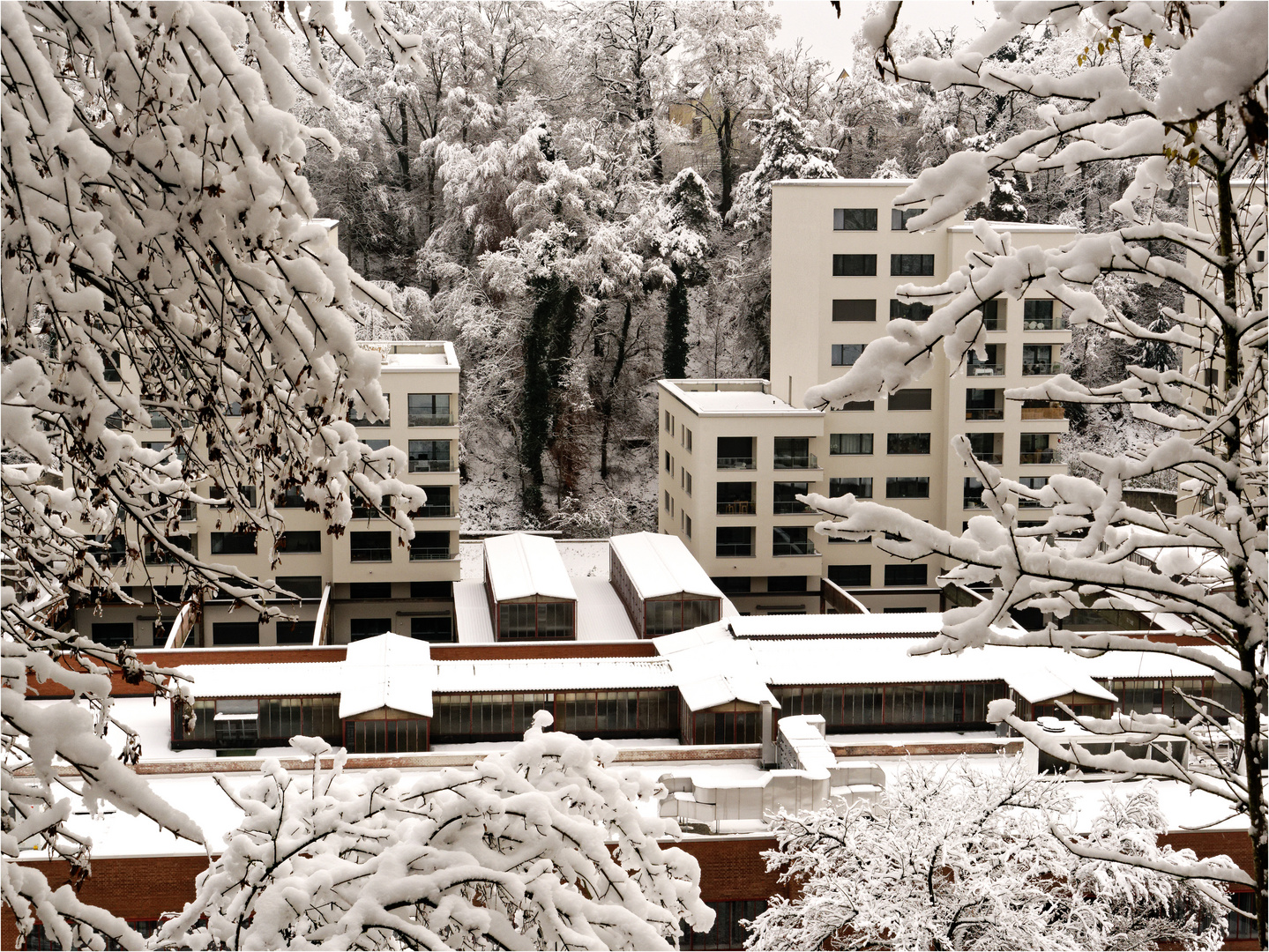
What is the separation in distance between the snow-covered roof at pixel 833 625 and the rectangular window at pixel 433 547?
8.54 meters

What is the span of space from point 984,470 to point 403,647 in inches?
803

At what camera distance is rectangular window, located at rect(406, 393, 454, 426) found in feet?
96.9

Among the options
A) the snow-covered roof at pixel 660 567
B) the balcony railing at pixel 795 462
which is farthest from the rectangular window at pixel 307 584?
Answer: the balcony railing at pixel 795 462

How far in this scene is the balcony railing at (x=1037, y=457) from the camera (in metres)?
32.6

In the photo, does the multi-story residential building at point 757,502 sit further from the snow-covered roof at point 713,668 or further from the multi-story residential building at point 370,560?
the snow-covered roof at point 713,668

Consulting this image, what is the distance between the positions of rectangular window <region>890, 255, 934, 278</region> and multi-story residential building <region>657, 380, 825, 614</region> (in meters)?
4.36

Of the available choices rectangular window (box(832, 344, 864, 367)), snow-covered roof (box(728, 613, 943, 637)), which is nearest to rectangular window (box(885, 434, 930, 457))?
rectangular window (box(832, 344, 864, 367))

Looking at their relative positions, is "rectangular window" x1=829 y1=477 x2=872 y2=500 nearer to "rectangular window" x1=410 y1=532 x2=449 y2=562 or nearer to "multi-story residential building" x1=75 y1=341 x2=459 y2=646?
"multi-story residential building" x1=75 y1=341 x2=459 y2=646

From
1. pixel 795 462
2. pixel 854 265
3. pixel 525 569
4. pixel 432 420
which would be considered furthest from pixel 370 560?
pixel 854 265

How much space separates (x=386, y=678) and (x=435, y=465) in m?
9.64

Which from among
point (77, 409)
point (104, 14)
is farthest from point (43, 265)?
point (104, 14)

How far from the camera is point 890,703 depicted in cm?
2184

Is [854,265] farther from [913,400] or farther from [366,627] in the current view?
[366,627]

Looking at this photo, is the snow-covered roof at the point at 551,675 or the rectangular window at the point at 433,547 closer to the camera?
the snow-covered roof at the point at 551,675
